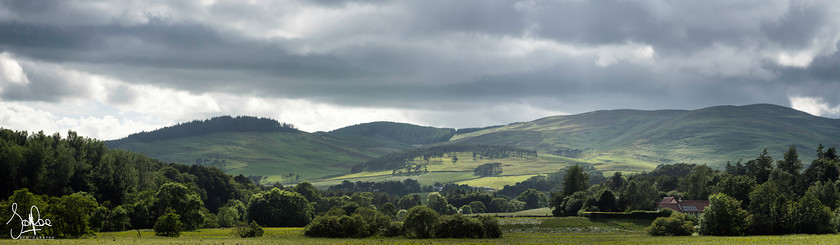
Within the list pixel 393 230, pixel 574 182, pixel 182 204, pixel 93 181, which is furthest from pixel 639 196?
pixel 93 181

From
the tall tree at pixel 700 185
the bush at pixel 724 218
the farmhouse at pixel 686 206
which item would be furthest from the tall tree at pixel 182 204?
the tall tree at pixel 700 185

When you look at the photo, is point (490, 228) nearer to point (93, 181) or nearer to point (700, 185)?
point (93, 181)

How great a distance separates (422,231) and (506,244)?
19667 mm

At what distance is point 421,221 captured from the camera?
303 ft

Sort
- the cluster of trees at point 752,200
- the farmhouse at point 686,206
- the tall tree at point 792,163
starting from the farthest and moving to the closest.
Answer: the farmhouse at point 686,206 → the tall tree at point 792,163 → the cluster of trees at point 752,200

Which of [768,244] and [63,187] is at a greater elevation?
[63,187]

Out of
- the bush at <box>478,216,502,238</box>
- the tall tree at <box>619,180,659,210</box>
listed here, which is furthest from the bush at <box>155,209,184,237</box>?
the tall tree at <box>619,180,659,210</box>

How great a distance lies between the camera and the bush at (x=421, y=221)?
91.9 meters

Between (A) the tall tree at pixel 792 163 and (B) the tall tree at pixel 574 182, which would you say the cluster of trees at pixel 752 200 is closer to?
(B) the tall tree at pixel 574 182

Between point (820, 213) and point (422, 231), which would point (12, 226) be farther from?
point (820, 213)

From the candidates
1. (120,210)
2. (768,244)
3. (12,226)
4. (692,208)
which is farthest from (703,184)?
(12,226)

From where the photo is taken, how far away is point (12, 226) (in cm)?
7075

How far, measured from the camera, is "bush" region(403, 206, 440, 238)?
91875 mm

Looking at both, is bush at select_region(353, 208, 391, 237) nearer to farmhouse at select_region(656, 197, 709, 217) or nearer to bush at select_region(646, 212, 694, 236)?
bush at select_region(646, 212, 694, 236)
